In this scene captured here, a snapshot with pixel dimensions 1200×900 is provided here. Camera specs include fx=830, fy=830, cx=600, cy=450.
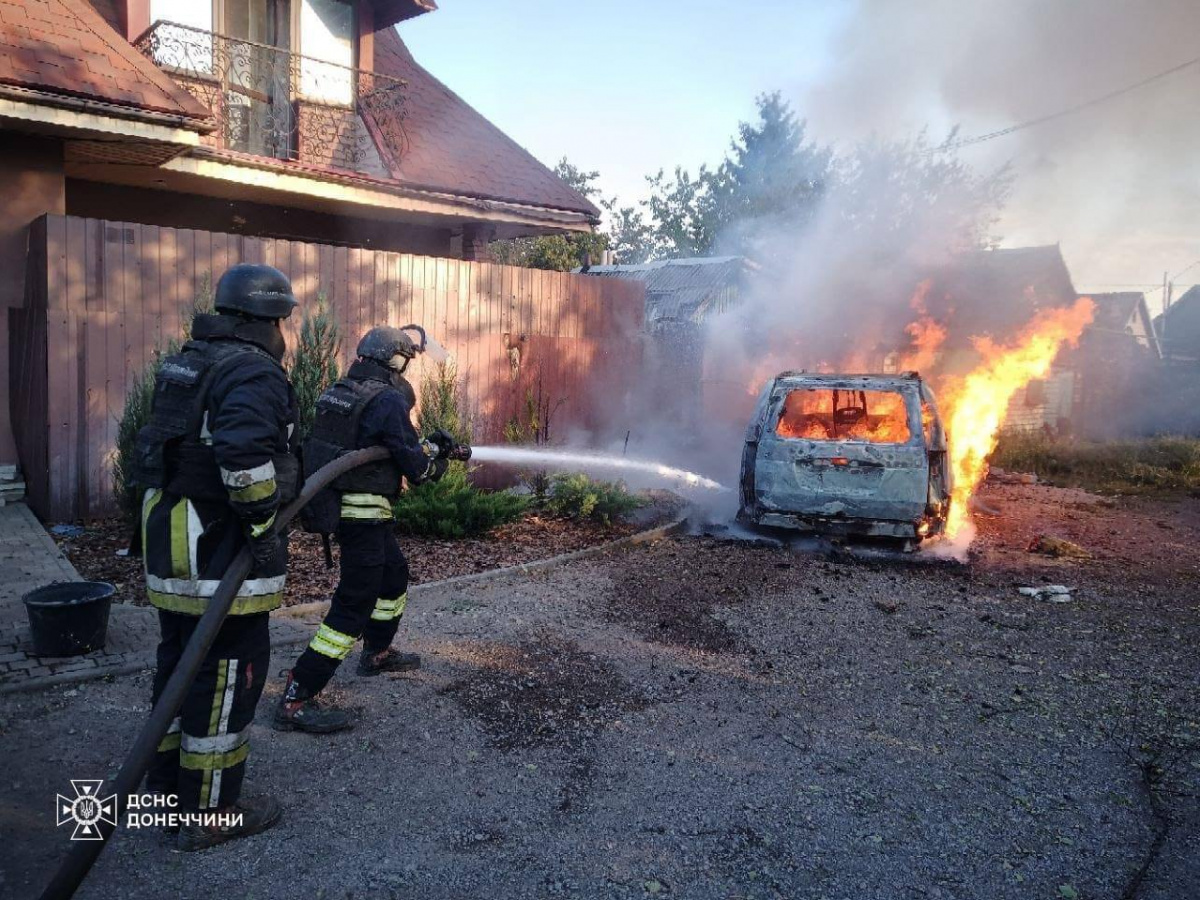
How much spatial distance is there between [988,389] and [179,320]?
38.4 feet

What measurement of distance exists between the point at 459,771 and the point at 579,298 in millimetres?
8683

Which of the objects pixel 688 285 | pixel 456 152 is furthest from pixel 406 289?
pixel 688 285

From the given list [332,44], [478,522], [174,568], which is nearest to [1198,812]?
[174,568]

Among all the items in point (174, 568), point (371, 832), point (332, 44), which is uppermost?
point (332, 44)

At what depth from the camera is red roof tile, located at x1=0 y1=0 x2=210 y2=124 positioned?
7742 mm

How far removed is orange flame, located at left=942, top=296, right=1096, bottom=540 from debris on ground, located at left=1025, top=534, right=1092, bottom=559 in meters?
0.85

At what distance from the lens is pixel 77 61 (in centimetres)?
820

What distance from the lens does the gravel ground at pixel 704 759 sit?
2.87m

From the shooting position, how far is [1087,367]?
27.2 m

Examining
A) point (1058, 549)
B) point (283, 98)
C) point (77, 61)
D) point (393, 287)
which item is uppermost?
point (283, 98)

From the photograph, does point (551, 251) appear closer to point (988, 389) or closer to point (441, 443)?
point (988, 389)

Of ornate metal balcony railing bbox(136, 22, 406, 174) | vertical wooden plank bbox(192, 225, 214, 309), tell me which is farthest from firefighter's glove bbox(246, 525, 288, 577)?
ornate metal balcony railing bbox(136, 22, 406, 174)

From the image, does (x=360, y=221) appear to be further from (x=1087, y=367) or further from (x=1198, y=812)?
(x=1087, y=367)

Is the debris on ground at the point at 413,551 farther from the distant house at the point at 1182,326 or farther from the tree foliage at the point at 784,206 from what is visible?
the distant house at the point at 1182,326
